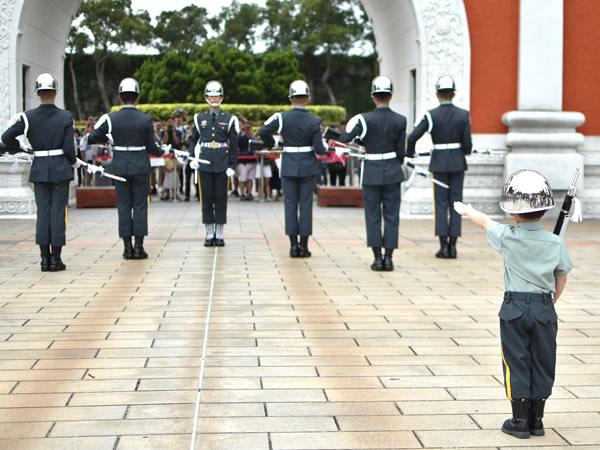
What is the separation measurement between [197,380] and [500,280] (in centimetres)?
377

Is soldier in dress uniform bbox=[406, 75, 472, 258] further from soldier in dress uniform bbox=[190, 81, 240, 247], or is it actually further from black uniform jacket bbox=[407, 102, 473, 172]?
soldier in dress uniform bbox=[190, 81, 240, 247]

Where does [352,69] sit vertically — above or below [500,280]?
above

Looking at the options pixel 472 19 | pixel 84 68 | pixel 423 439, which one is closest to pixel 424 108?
pixel 472 19

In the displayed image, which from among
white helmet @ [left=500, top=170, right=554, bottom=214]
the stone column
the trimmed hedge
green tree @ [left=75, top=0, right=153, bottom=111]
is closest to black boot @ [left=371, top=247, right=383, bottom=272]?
white helmet @ [left=500, top=170, right=554, bottom=214]

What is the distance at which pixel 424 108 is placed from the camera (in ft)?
41.2

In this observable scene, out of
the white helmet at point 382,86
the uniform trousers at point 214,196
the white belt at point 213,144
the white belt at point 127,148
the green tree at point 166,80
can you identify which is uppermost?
the green tree at point 166,80

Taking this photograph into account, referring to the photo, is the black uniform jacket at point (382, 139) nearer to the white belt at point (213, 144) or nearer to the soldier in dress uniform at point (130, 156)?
the white belt at point (213, 144)

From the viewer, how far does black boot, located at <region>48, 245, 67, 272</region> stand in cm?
762

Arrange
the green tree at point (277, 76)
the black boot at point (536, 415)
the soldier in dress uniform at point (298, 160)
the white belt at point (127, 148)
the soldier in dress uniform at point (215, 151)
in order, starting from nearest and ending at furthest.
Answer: the black boot at point (536, 415) < the white belt at point (127, 148) < the soldier in dress uniform at point (298, 160) < the soldier in dress uniform at point (215, 151) < the green tree at point (277, 76)

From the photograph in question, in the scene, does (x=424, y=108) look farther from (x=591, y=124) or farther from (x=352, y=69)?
(x=352, y=69)

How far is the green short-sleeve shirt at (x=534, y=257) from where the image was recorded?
3.48m

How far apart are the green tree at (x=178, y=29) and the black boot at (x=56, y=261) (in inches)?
1526

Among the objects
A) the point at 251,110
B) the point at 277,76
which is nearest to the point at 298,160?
the point at 251,110

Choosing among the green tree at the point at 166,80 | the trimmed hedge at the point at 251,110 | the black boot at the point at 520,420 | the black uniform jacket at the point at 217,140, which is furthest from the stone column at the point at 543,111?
the green tree at the point at 166,80
